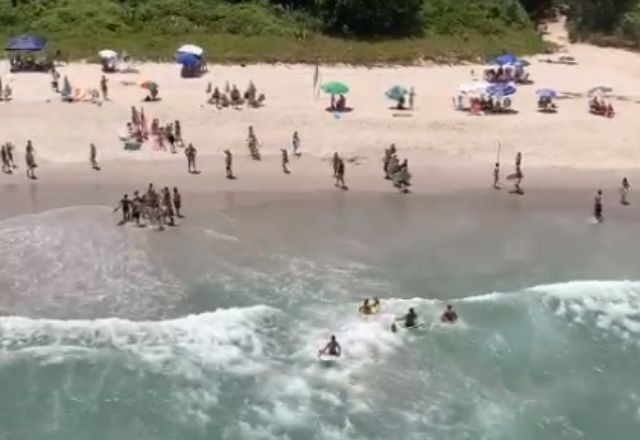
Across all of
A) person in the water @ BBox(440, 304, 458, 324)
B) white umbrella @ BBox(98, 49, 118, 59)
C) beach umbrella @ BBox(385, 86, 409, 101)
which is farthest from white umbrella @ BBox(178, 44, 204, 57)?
person in the water @ BBox(440, 304, 458, 324)

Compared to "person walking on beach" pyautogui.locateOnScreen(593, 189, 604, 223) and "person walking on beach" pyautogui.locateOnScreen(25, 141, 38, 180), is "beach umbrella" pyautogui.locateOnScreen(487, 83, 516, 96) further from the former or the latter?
"person walking on beach" pyautogui.locateOnScreen(25, 141, 38, 180)

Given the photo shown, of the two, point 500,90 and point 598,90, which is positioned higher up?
point 500,90

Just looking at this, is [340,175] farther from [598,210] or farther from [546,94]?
[546,94]

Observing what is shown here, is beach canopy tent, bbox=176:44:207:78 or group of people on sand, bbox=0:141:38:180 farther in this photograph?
beach canopy tent, bbox=176:44:207:78

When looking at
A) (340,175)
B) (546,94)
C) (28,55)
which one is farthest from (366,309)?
(28,55)

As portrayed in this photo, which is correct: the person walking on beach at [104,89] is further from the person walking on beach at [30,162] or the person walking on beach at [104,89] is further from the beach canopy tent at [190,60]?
the person walking on beach at [30,162]

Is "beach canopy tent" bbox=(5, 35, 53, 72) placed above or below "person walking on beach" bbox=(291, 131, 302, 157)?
above

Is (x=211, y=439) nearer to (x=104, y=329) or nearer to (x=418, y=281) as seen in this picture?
(x=104, y=329)
